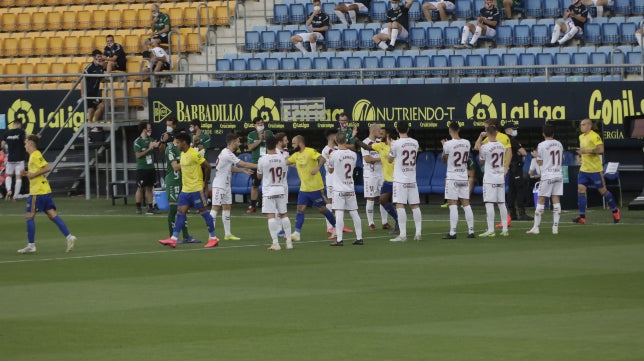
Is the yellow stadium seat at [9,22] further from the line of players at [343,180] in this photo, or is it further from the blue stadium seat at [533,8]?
the line of players at [343,180]

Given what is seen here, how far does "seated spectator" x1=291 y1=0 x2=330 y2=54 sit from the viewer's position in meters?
33.3

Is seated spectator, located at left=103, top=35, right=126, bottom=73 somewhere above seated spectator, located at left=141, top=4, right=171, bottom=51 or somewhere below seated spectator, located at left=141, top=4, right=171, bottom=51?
below

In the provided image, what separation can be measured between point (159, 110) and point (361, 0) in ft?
20.9

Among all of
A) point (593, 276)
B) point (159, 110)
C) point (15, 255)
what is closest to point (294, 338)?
point (593, 276)

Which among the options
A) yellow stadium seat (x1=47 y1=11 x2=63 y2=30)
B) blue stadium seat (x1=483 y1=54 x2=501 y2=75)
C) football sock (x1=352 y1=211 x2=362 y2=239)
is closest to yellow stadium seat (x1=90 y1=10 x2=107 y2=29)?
yellow stadium seat (x1=47 y1=11 x2=63 y2=30)

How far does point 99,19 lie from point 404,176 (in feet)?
60.9

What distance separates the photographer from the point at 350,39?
110 ft

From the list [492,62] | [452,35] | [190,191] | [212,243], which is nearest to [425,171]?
[492,62]

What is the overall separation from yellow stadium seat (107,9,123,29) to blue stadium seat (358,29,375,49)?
8160 mm

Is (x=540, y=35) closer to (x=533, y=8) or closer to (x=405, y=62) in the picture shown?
(x=533, y=8)

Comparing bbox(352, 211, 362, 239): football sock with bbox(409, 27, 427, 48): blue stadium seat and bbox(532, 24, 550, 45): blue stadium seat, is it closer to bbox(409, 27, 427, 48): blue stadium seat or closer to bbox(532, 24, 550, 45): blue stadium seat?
bbox(532, 24, 550, 45): blue stadium seat

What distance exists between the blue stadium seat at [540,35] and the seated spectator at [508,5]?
48.7 inches

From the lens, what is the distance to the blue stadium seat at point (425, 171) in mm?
29766

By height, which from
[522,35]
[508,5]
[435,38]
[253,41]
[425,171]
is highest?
[508,5]
